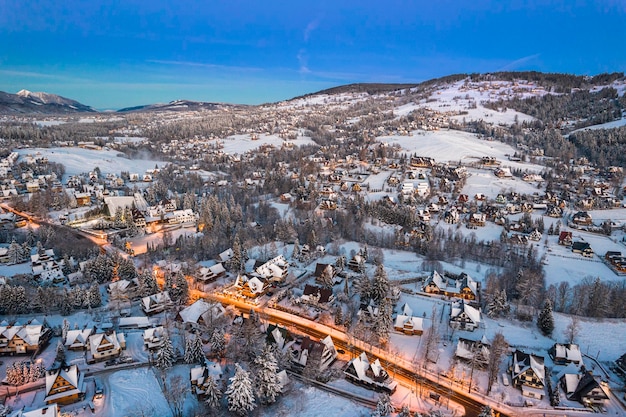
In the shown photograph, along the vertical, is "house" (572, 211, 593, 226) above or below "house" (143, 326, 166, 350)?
above

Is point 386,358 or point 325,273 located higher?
point 325,273

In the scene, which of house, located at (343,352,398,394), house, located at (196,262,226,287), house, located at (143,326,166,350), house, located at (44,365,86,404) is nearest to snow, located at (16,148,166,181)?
house, located at (196,262,226,287)

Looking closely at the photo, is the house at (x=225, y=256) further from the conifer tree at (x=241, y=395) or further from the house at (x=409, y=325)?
the conifer tree at (x=241, y=395)

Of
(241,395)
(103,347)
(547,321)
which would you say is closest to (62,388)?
(103,347)

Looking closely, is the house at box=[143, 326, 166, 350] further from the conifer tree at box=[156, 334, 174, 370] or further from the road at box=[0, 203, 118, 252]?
the road at box=[0, 203, 118, 252]

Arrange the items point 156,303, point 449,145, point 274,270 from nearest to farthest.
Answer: point 156,303, point 274,270, point 449,145

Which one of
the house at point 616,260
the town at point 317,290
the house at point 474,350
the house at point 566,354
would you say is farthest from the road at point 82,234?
the house at point 616,260

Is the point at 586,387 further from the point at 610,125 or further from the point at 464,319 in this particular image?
the point at 610,125
